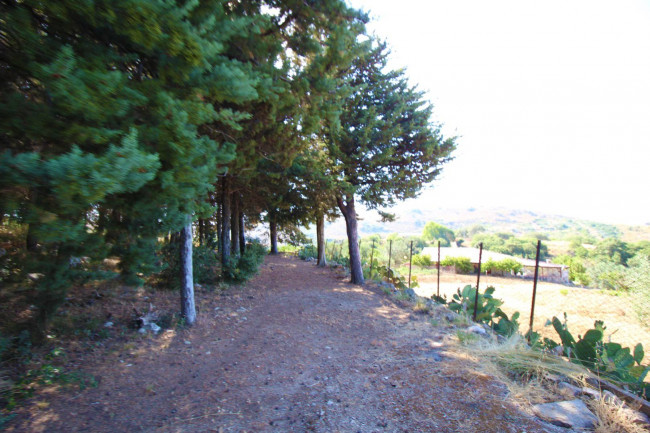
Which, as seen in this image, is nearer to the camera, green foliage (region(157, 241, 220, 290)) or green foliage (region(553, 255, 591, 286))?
green foliage (region(157, 241, 220, 290))

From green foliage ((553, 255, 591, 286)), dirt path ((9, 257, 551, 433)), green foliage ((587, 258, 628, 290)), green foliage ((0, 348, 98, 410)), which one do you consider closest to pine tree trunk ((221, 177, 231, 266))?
dirt path ((9, 257, 551, 433))

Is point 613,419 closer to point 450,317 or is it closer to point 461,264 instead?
point 450,317

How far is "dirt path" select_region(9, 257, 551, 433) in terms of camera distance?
2.64 m

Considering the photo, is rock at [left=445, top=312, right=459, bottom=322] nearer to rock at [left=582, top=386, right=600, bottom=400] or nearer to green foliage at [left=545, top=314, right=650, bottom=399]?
green foliage at [left=545, top=314, right=650, bottom=399]

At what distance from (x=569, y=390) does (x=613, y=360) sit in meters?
1.22

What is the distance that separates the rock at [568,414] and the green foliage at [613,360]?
39.5 inches

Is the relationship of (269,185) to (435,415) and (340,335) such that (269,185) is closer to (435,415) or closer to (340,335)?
(340,335)

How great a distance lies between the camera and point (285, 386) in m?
3.35

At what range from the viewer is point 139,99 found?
2377 mm

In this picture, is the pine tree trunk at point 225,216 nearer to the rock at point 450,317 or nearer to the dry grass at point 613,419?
the rock at point 450,317

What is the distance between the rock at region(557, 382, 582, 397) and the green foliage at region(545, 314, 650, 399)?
612 mm

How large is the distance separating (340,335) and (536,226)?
731ft

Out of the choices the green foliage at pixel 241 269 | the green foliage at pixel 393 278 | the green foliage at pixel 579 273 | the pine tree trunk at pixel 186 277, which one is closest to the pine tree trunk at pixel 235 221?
the green foliage at pixel 241 269

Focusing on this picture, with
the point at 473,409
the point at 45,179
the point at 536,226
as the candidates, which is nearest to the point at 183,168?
the point at 45,179
